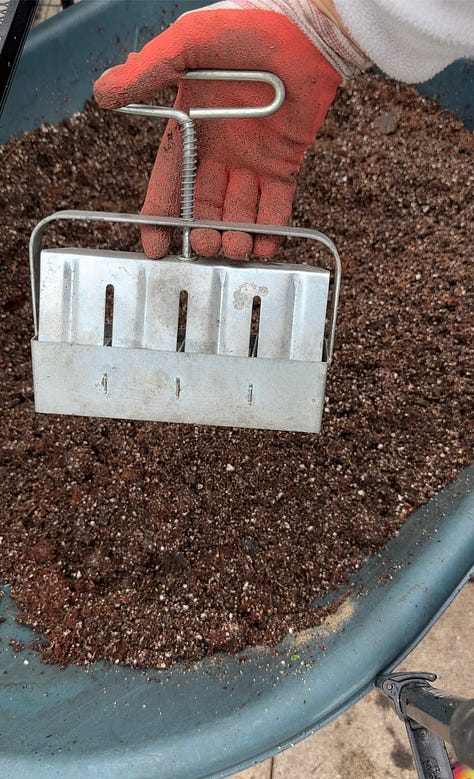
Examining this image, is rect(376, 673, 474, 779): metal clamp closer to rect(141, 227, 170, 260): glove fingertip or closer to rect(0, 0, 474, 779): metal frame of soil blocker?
rect(0, 0, 474, 779): metal frame of soil blocker

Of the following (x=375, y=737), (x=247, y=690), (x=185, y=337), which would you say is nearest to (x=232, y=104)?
(x=185, y=337)

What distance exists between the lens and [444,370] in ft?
3.14

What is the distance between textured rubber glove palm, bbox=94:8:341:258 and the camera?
698 millimetres

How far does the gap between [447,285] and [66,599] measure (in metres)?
0.84

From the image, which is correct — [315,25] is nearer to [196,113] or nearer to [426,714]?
[196,113]

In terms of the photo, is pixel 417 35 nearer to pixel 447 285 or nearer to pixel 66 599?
pixel 447 285

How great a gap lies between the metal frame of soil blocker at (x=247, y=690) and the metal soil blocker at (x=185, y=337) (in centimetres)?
26

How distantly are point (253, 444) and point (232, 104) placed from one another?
1.77 ft

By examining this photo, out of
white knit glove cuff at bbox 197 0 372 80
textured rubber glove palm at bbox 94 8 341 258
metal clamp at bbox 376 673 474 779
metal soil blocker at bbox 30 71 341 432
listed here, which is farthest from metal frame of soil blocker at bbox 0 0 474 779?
white knit glove cuff at bbox 197 0 372 80

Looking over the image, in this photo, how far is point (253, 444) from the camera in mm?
930

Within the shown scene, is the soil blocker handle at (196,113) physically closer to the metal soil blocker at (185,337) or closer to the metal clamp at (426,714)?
the metal soil blocker at (185,337)

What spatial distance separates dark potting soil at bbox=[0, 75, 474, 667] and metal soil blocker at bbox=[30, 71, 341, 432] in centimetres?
17

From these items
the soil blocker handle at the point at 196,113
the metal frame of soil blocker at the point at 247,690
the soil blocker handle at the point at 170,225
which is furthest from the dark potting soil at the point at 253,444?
the soil blocker handle at the point at 196,113

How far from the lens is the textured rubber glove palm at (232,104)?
70cm
